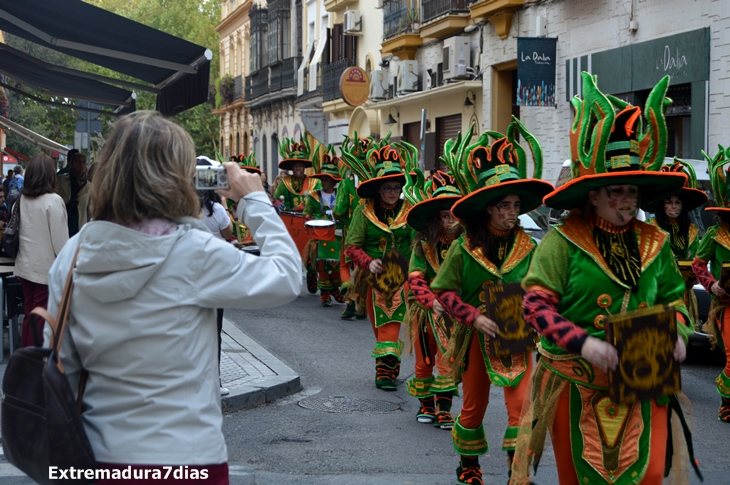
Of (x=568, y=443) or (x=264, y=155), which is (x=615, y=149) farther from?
(x=264, y=155)

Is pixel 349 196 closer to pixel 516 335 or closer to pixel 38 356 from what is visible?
pixel 516 335

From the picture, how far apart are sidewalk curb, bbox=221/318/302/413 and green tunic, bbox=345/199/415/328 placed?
34.6 inches

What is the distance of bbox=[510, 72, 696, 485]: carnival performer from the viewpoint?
4039 millimetres

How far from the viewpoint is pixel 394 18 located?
96.4ft

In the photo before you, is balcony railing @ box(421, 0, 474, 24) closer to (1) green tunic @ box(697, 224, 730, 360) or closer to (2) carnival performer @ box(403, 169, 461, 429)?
(1) green tunic @ box(697, 224, 730, 360)

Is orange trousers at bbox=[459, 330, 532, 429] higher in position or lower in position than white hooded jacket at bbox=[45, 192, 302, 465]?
lower

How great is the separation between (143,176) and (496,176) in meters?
2.98

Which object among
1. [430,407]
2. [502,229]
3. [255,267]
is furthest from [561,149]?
[255,267]

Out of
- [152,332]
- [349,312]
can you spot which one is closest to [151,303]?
[152,332]

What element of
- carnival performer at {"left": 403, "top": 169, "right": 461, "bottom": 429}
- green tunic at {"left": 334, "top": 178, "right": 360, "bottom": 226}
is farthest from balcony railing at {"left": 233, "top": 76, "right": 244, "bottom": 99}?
carnival performer at {"left": 403, "top": 169, "right": 461, "bottom": 429}

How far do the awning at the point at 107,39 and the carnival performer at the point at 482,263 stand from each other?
181 inches

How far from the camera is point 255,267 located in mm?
2971

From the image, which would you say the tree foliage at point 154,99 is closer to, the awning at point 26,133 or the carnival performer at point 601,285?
the awning at point 26,133

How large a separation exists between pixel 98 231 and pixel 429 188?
450 cm
